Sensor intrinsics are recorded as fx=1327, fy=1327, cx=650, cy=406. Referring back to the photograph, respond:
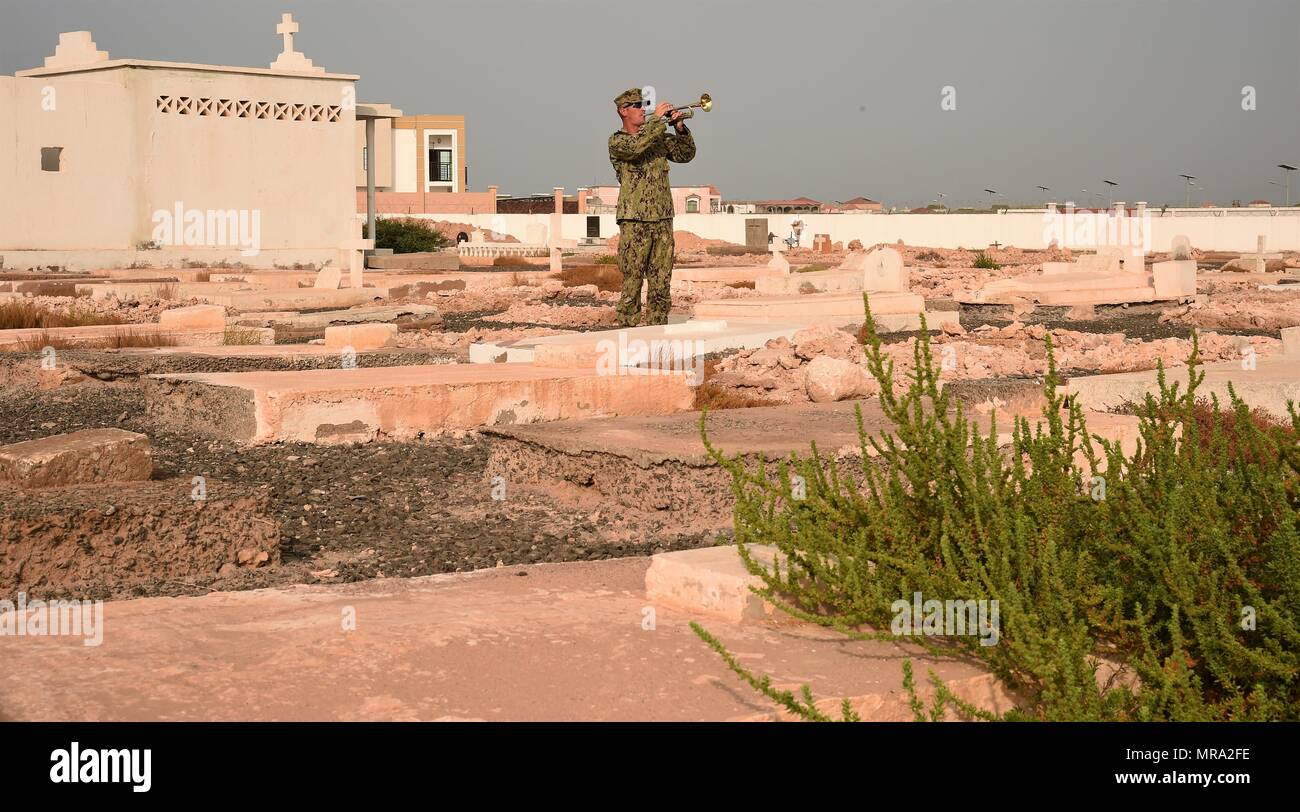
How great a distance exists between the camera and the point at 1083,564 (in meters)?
3.21

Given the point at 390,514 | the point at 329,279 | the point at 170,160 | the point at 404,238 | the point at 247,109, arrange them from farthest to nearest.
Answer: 1. the point at 404,238
2. the point at 247,109
3. the point at 170,160
4. the point at 329,279
5. the point at 390,514

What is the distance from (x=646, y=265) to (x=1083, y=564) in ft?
29.1

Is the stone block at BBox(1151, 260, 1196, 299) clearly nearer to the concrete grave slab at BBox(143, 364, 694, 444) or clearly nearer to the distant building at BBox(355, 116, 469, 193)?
the concrete grave slab at BBox(143, 364, 694, 444)

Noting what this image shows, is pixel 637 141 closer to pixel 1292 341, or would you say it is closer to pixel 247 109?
pixel 1292 341

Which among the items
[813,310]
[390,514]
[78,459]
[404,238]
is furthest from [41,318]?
[404,238]

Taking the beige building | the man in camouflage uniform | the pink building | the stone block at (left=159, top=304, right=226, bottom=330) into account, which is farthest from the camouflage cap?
the pink building

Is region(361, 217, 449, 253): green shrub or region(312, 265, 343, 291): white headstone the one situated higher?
region(361, 217, 449, 253): green shrub

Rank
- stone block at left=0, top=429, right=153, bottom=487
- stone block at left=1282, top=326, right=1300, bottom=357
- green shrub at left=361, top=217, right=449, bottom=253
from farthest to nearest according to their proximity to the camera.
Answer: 1. green shrub at left=361, top=217, right=449, bottom=253
2. stone block at left=1282, top=326, right=1300, bottom=357
3. stone block at left=0, top=429, right=153, bottom=487

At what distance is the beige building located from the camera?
25.9 metres

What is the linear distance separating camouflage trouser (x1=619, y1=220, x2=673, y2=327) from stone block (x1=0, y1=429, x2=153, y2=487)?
618cm

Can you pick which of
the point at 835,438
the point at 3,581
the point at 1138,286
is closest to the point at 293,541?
the point at 3,581

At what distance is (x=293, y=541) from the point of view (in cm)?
544

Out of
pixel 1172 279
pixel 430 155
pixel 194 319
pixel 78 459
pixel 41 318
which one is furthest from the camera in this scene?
pixel 430 155

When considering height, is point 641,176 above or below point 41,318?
above
